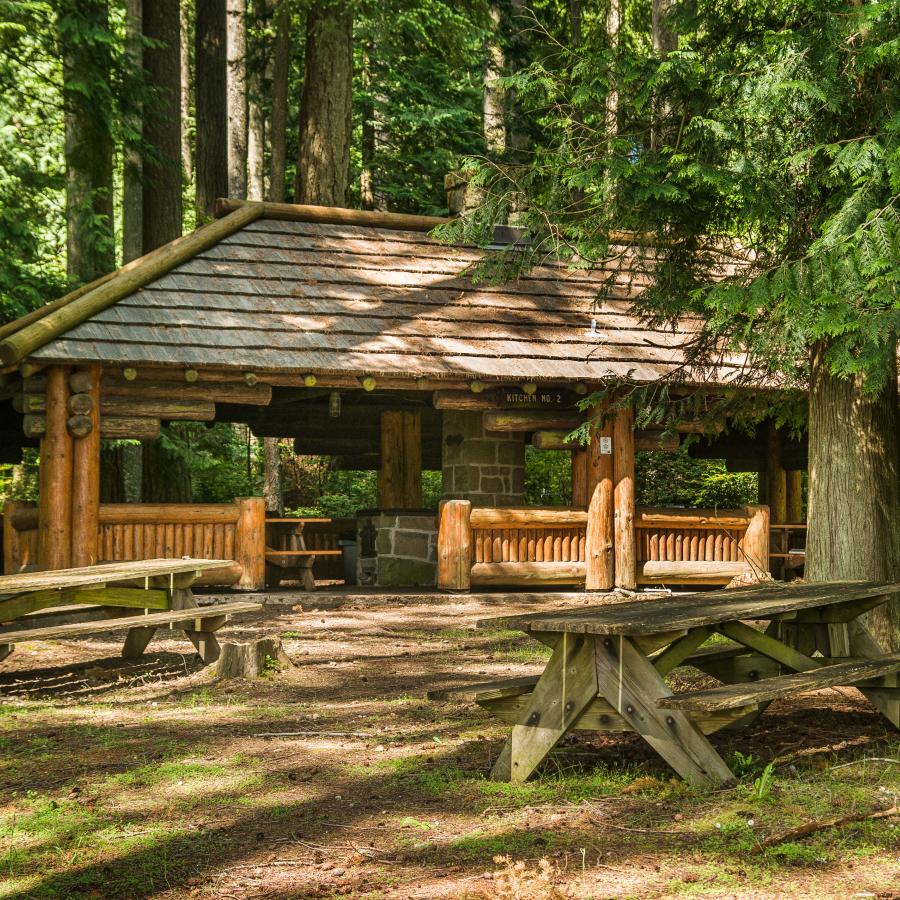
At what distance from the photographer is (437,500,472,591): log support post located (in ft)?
43.2

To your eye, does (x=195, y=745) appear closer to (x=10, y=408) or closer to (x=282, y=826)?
(x=282, y=826)

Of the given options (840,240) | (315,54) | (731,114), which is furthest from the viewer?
(315,54)

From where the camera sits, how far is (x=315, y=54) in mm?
16922

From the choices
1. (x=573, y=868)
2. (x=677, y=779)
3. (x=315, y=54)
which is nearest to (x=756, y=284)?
→ (x=677, y=779)

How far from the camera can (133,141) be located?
1478 centimetres

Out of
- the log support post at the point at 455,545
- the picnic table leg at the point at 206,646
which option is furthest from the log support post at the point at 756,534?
the picnic table leg at the point at 206,646

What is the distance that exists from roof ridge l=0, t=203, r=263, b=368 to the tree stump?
14.4 ft

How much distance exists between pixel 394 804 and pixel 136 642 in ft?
16.0

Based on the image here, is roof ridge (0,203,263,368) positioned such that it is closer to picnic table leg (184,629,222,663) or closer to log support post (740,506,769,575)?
picnic table leg (184,629,222,663)

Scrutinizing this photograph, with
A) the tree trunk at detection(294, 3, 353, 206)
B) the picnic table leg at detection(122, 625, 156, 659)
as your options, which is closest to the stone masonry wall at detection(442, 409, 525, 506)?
the tree trunk at detection(294, 3, 353, 206)

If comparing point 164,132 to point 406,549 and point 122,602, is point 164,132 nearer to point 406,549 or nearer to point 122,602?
point 406,549

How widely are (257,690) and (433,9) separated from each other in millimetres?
16841

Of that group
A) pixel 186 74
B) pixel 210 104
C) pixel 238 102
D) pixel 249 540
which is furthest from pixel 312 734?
pixel 186 74

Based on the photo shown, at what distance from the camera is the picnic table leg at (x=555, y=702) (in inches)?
199
